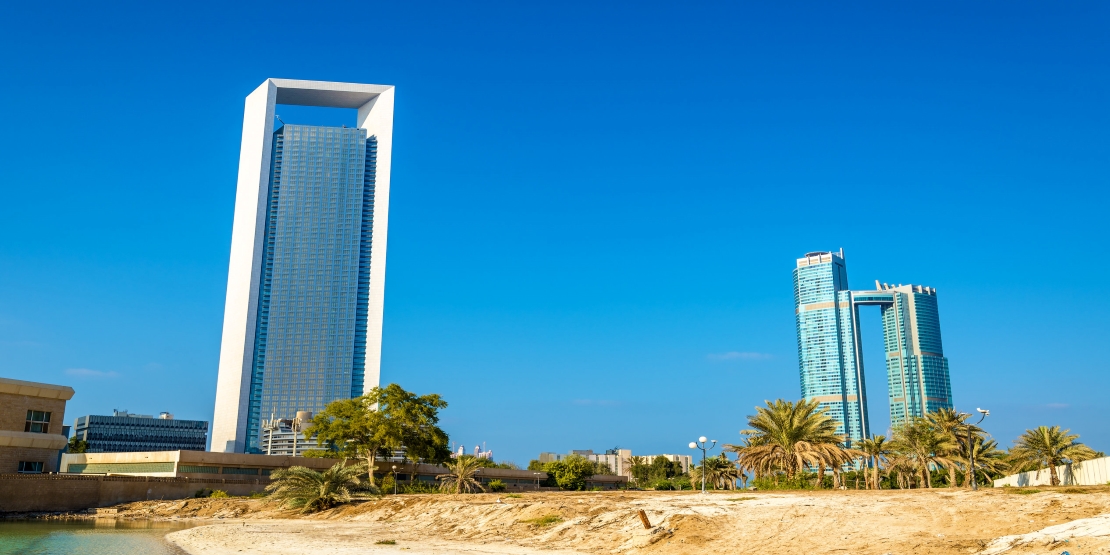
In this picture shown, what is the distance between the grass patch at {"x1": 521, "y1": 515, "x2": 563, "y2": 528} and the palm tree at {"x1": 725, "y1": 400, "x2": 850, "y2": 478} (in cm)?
2563

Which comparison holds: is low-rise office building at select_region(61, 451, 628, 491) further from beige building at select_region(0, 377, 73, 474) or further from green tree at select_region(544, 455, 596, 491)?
green tree at select_region(544, 455, 596, 491)

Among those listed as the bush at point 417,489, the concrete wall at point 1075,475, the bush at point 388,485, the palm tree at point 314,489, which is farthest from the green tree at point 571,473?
the palm tree at point 314,489

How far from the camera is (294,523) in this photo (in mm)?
40750

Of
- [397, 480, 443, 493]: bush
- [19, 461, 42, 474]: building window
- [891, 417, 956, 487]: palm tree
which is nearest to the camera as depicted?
[19, 461, 42, 474]: building window

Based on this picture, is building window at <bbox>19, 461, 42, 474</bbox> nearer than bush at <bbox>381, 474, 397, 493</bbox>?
Yes

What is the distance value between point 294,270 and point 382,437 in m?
141

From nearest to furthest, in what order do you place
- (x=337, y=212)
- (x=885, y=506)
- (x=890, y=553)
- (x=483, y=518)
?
(x=890, y=553)
(x=885, y=506)
(x=483, y=518)
(x=337, y=212)

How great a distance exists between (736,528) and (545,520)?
8643 millimetres

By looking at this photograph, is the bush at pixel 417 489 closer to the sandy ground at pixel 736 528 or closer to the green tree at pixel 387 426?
the green tree at pixel 387 426

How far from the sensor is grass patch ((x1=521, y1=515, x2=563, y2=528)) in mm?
29453

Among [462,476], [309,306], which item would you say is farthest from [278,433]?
[462,476]

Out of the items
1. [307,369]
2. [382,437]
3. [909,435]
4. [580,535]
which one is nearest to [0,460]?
[382,437]

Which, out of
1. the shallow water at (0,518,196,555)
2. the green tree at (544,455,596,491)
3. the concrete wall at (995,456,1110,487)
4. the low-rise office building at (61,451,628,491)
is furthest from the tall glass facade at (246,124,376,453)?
the concrete wall at (995,456,1110,487)

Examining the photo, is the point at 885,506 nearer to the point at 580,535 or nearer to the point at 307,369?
the point at 580,535
